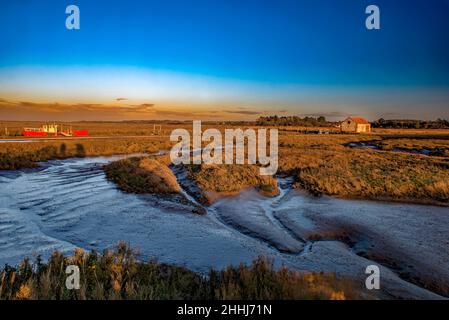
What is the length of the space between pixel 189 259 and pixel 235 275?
11.9 ft

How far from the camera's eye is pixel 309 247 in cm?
1176

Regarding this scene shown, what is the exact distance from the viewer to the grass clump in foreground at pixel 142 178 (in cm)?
2055

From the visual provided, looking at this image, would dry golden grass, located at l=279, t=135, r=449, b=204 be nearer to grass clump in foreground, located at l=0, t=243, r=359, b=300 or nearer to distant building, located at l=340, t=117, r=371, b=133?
grass clump in foreground, located at l=0, t=243, r=359, b=300

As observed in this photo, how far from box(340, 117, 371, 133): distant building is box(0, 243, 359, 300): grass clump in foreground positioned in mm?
94503

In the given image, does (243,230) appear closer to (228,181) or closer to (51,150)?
Answer: (228,181)

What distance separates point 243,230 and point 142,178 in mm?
10670

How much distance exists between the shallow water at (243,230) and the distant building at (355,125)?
81.2 meters

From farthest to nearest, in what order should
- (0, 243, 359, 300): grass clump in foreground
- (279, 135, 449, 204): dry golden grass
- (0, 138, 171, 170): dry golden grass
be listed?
(0, 138, 171, 170): dry golden grass, (279, 135, 449, 204): dry golden grass, (0, 243, 359, 300): grass clump in foreground

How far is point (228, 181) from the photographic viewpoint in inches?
875

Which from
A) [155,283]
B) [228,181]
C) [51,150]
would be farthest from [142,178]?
[51,150]

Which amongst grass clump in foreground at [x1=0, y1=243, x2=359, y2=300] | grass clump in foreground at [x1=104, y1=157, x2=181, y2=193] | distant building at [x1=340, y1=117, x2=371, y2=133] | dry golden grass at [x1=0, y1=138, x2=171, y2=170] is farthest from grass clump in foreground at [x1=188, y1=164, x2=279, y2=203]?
distant building at [x1=340, y1=117, x2=371, y2=133]

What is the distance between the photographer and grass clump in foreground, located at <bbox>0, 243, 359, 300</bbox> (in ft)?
19.0
